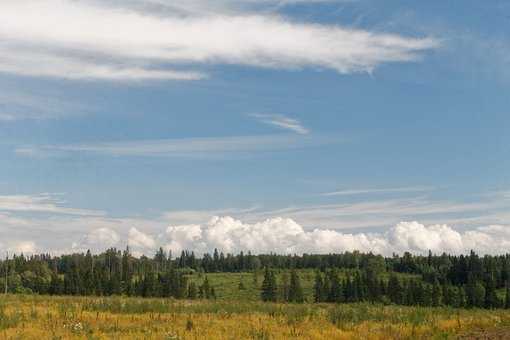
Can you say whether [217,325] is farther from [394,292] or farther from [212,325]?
[394,292]

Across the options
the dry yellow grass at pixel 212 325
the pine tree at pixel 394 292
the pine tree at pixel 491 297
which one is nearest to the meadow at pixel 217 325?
the dry yellow grass at pixel 212 325

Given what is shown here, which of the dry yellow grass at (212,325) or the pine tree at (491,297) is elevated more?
the dry yellow grass at (212,325)

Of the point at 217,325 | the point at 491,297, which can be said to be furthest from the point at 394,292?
the point at 217,325

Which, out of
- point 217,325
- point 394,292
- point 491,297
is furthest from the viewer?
point 394,292

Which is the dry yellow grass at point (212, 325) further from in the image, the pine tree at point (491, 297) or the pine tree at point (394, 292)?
the pine tree at point (491, 297)

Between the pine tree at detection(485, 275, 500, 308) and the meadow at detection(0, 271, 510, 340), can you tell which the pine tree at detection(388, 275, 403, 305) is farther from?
the meadow at detection(0, 271, 510, 340)

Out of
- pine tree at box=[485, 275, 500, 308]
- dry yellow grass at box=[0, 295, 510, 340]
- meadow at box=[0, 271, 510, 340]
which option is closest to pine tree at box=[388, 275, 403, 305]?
pine tree at box=[485, 275, 500, 308]

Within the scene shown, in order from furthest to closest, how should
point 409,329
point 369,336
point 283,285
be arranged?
point 283,285
point 409,329
point 369,336

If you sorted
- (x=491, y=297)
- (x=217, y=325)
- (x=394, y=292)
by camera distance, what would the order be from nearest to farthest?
1. (x=217, y=325)
2. (x=491, y=297)
3. (x=394, y=292)

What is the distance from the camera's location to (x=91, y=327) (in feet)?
67.0

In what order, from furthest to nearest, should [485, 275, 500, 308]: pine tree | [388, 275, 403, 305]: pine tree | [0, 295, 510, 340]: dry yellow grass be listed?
[388, 275, 403, 305]: pine tree
[485, 275, 500, 308]: pine tree
[0, 295, 510, 340]: dry yellow grass

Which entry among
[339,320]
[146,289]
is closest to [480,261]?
[146,289]

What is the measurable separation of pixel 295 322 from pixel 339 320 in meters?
2.14

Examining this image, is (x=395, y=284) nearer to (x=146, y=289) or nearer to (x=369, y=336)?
(x=146, y=289)
